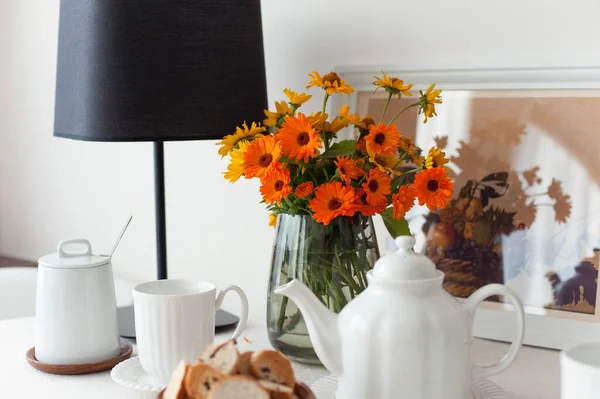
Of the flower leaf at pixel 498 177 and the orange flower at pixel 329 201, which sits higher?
the flower leaf at pixel 498 177

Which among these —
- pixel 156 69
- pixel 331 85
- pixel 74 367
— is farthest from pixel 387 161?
pixel 74 367

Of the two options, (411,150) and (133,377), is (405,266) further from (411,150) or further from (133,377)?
(133,377)

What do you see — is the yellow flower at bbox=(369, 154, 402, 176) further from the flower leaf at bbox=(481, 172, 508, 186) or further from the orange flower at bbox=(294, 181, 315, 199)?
the flower leaf at bbox=(481, 172, 508, 186)

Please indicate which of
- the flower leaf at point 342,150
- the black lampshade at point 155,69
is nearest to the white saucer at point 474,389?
the flower leaf at point 342,150

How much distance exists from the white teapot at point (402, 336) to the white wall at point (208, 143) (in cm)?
49

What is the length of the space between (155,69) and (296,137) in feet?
0.92

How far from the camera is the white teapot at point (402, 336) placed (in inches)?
29.9

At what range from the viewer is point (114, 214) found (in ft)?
5.92

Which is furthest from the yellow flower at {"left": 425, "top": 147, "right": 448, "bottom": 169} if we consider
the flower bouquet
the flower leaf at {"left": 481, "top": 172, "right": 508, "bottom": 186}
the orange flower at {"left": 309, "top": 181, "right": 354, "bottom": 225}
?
the flower leaf at {"left": 481, "top": 172, "right": 508, "bottom": 186}

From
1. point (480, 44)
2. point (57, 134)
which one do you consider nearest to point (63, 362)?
point (57, 134)

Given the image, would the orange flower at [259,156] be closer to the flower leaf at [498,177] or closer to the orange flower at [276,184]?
the orange flower at [276,184]

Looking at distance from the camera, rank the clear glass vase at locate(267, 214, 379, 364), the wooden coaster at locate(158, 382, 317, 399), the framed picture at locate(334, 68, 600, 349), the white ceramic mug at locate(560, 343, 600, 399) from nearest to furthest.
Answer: the white ceramic mug at locate(560, 343, 600, 399) < the wooden coaster at locate(158, 382, 317, 399) < the clear glass vase at locate(267, 214, 379, 364) < the framed picture at locate(334, 68, 600, 349)

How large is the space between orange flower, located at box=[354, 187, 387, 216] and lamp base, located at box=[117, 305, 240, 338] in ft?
1.25

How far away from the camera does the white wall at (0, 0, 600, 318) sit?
116 cm
